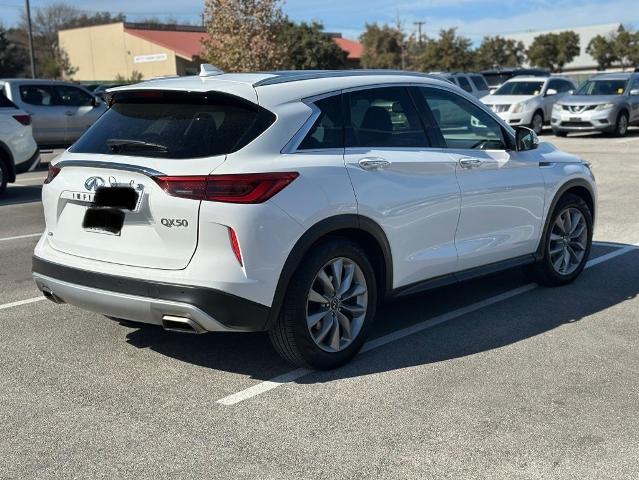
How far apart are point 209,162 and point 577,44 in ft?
262

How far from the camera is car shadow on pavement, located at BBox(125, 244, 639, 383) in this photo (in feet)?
16.1

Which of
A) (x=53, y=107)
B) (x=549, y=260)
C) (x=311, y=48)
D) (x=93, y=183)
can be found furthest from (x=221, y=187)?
(x=311, y=48)

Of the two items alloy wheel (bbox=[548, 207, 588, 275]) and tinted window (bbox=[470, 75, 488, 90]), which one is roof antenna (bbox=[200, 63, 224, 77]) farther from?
tinted window (bbox=[470, 75, 488, 90])

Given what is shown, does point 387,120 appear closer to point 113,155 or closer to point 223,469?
point 113,155

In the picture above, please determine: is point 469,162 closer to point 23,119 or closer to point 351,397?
point 351,397

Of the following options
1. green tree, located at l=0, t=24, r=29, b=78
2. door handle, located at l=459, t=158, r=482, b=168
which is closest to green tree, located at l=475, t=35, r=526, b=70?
green tree, located at l=0, t=24, r=29, b=78

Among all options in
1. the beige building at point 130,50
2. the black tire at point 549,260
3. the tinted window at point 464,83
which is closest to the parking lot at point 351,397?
the black tire at point 549,260

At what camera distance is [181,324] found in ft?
14.0

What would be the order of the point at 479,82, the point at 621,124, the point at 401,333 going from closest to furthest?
the point at 401,333 < the point at 621,124 < the point at 479,82

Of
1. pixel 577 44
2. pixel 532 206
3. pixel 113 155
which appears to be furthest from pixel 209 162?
pixel 577 44

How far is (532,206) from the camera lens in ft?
20.2

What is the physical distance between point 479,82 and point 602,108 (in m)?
6.47

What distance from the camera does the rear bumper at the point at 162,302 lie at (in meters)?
4.19

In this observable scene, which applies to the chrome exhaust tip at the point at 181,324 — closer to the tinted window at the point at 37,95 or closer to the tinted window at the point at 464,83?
the tinted window at the point at 37,95
